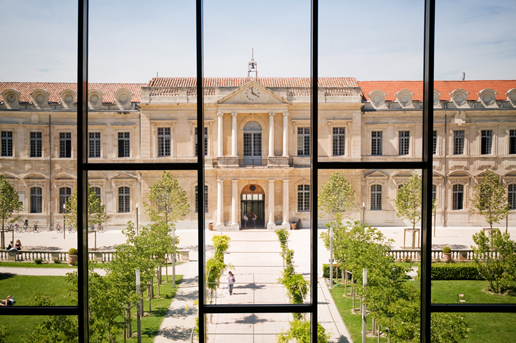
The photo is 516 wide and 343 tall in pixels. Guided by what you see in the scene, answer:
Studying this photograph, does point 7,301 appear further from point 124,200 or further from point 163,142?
point 163,142

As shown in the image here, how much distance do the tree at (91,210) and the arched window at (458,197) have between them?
7.31 ft

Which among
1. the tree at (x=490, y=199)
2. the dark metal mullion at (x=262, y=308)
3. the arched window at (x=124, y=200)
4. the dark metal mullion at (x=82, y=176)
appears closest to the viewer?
the dark metal mullion at (x=262, y=308)

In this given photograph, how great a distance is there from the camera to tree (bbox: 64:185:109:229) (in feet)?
7.17

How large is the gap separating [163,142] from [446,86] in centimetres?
222

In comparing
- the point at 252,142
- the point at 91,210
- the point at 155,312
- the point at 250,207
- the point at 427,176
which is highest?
the point at 252,142

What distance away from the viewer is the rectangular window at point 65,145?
2469 millimetres

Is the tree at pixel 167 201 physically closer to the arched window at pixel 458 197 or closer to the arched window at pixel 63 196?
the arched window at pixel 63 196

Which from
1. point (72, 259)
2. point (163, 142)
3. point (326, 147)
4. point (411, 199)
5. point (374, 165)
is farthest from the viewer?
point (163, 142)

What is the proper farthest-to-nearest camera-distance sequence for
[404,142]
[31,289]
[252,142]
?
[252,142] < [31,289] < [404,142]

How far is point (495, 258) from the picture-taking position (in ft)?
8.18

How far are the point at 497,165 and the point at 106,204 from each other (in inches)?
102

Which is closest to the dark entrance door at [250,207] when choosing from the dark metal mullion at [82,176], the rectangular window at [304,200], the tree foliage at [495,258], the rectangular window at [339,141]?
the rectangular window at [304,200]

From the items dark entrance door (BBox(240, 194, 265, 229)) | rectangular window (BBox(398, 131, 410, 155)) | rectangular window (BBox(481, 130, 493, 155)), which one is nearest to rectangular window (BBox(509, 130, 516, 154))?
rectangular window (BBox(481, 130, 493, 155))

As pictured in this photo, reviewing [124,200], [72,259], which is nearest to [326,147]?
[124,200]
